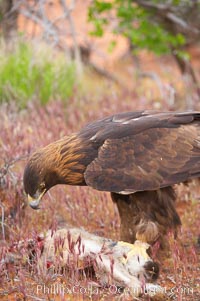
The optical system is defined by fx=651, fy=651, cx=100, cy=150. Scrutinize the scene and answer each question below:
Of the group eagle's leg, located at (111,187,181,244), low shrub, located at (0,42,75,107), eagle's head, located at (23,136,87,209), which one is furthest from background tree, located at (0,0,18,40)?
eagle's leg, located at (111,187,181,244)

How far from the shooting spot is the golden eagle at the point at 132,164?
14.5 ft

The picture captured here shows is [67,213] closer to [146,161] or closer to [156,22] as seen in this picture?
[146,161]

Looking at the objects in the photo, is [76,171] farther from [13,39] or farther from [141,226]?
[13,39]

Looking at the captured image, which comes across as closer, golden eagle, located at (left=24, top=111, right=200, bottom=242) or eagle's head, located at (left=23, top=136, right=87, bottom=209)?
golden eagle, located at (left=24, top=111, right=200, bottom=242)

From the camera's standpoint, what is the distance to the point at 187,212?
5.74 m

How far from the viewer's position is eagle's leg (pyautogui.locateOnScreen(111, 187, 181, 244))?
4621 millimetres

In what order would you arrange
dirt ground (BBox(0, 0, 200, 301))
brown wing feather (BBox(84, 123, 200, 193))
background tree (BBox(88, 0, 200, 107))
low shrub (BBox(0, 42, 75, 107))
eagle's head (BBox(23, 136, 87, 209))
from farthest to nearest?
1. background tree (BBox(88, 0, 200, 107))
2. low shrub (BBox(0, 42, 75, 107))
3. eagle's head (BBox(23, 136, 87, 209))
4. brown wing feather (BBox(84, 123, 200, 193))
5. dirt ground (BBox(0, 0, 200, 301))

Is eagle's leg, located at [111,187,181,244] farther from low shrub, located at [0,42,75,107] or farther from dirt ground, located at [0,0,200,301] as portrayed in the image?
low shrub, located at [0,42,75,107]

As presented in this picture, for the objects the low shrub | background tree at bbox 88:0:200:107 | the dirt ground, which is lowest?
the dirt ground

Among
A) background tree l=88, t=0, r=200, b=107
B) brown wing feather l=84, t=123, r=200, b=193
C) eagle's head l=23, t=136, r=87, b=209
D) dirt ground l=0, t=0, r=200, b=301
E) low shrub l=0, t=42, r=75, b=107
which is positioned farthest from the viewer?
background tree l=88, t=0, r=200, b=107

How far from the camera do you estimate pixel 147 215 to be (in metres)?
4.63

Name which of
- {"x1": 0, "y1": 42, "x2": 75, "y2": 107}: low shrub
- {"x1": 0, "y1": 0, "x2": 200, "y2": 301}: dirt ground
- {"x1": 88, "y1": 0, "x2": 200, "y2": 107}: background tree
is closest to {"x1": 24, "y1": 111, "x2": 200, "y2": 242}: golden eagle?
{"x1": 0, "y1": 0, "x2": 200, "y2": 301}: dirt ground

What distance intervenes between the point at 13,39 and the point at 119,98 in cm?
176

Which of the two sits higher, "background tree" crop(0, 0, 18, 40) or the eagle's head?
"background tree" crop(0, 0, 18, 40)
